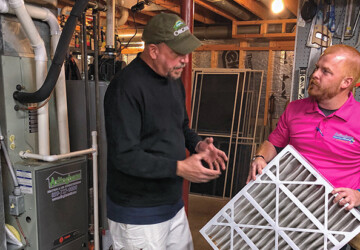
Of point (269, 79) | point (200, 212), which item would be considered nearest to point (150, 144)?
point (200, 212)

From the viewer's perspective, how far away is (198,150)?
5.08 feet

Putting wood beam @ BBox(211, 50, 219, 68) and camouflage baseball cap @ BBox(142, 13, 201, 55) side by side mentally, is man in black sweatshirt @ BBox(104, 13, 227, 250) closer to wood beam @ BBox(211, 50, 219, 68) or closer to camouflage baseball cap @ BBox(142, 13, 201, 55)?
camouflage baseball cap @ BBox(142, 13, 201, 55)

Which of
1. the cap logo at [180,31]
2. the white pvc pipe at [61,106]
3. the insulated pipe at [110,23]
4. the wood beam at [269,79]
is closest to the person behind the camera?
the cap logo at [180,31]

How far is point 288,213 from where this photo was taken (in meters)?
1.37

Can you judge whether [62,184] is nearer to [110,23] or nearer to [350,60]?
[110,23]

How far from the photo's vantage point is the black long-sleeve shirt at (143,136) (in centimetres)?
119

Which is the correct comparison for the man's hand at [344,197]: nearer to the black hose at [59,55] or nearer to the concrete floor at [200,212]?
the black hose at [59,55]

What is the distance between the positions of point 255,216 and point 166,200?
0.40 m

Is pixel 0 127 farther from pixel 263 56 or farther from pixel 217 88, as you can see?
pixel 263 56

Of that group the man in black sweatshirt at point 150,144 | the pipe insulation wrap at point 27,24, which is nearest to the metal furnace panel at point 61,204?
the man in black sweatshirt at point 150,144

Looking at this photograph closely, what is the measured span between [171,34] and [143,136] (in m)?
0.43

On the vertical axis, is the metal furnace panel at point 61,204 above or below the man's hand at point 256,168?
below

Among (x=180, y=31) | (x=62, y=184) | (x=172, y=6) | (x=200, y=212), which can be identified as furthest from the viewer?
(x=172, y=6)

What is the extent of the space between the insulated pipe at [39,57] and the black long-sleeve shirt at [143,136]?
2.19 ft
